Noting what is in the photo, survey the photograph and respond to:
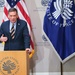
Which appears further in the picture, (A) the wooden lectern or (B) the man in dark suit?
(B) the man in dark suit

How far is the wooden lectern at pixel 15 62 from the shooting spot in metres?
2.22

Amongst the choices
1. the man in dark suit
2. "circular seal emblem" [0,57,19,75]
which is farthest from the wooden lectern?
the man in dark suit

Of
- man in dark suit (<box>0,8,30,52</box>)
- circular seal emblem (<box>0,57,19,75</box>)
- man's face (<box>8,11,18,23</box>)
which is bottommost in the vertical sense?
circular seal emblem (<box>0,57,19,75</box>)

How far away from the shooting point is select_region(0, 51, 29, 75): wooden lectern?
2.22 meters

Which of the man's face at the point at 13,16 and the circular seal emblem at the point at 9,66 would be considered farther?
the man's face at the point at 13,16

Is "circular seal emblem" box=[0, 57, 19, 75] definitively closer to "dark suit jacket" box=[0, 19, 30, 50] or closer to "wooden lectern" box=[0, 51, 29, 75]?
"wooden lectern" box=[0, 51, 29, 75]

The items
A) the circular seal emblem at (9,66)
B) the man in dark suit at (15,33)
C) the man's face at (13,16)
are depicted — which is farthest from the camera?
the man in dark suit at (15,33)

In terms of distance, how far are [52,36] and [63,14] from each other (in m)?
0.38

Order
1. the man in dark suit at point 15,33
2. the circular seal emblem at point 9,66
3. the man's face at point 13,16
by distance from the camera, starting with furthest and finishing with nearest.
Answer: the man in dark suit at point 15,33, the man's face at point 13,16, the circular seal emblem at point 9,66

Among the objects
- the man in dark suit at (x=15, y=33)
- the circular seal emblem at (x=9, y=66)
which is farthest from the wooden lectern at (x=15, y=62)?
the man in dark suit at (x=15, y=33)

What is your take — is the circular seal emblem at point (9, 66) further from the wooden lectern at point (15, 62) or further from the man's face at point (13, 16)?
the man's face at point (13, 16)

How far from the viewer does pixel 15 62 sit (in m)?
2.24

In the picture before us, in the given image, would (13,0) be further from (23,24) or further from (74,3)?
(74,3)

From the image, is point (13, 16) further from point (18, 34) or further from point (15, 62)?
point (15, 62)
